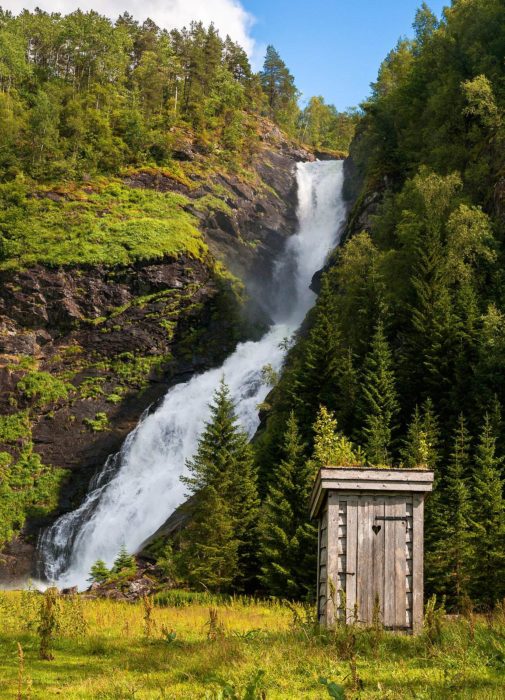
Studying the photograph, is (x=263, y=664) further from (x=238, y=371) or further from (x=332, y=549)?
(x=238, y=371)

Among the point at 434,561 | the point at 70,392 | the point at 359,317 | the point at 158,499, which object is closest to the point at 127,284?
the point at 70,392

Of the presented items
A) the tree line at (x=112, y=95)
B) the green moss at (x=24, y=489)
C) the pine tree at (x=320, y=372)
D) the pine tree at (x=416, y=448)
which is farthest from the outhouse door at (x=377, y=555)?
the tree line at (x=112, y=95)

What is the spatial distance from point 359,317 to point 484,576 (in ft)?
55.5

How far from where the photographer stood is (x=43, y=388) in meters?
52.0

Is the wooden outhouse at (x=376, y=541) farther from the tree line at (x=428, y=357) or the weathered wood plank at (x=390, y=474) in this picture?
the tree line at (x=428, y=357)

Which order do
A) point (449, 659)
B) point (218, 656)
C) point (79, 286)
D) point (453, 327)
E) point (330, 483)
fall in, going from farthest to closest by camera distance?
point (79, 286)
point (453, 327)
point (330, 483)
point (218, 656)
point (449, 659)

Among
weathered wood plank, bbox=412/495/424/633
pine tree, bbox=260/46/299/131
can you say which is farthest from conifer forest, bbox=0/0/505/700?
pine tree, bbox=260/46/299/131

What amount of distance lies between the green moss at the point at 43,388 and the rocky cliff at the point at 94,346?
0.07 meters

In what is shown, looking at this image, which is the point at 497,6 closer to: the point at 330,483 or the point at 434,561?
the point at 434,561

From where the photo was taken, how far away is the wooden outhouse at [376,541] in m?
11.9

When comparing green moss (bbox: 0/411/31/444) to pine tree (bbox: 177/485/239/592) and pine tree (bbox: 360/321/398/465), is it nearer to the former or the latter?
pine tree (bbox: 177/485/239/592)

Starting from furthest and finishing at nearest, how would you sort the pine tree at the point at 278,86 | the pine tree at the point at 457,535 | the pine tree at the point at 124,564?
the pine tree at the point at 278,86 → the pine tree at the point at 124,564 → the pine tree at the point at 457,535

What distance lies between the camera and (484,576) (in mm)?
21766

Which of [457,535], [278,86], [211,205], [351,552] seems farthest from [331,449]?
[278,86]
